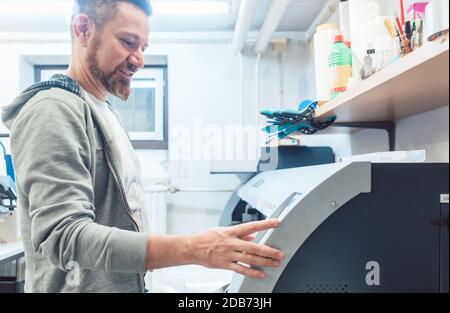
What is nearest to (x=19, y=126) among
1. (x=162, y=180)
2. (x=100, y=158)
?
(x=100, y=158)

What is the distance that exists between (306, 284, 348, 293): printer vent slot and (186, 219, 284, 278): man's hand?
0.20 ft

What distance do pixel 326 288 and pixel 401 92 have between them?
364mm

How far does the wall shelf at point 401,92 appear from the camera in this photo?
45cm

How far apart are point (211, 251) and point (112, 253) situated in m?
0.12

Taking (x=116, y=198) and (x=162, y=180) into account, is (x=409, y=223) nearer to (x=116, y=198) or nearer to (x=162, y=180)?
(x=116, y=198)

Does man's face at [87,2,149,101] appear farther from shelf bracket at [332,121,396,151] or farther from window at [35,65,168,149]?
window at [35,65,168,149]

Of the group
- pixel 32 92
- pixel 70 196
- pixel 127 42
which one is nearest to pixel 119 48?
pixel 127 42

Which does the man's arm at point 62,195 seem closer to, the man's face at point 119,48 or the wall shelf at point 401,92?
the man's face at point 119,48

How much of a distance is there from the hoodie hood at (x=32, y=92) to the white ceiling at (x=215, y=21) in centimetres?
56

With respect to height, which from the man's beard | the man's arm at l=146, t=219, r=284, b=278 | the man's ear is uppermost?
the man's ear

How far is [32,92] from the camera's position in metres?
0.55

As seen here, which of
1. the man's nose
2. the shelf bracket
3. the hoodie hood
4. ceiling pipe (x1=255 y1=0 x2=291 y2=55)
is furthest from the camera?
ceiling pipe (x1=255 y1=0 x2=291 y2=55)

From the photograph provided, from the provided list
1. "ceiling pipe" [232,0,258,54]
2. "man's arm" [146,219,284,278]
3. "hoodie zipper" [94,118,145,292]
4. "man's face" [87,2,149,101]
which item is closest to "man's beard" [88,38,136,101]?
"man's face" [87,2,149,101]

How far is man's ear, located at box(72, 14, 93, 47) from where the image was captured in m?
0.63
